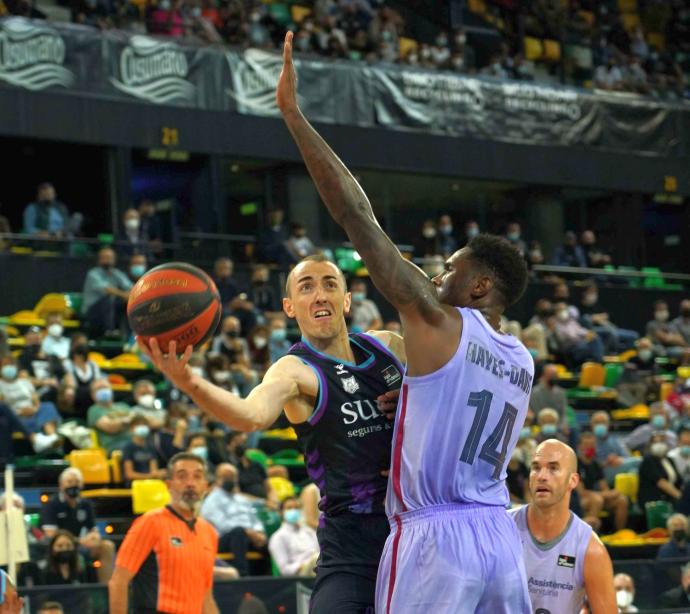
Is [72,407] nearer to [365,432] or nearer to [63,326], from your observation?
[63,326]

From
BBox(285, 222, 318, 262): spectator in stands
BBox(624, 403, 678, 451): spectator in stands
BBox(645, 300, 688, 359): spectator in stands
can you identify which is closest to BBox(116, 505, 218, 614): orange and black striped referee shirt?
BBox(624, 403, 678, 451): spectator in stands

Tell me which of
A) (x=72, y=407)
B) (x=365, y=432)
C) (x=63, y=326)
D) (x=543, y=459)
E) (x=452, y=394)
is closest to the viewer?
(x=452, y=394)

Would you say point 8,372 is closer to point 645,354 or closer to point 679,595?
point 679,595

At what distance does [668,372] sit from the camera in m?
24.4

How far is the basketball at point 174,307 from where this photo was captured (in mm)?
4879

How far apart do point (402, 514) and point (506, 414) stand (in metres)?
0.53

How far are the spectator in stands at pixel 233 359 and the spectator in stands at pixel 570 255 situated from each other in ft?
30.8

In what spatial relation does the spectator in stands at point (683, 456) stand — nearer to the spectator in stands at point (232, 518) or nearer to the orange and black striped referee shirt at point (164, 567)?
the spectator in stands at point (232, 518)

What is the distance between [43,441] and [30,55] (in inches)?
317

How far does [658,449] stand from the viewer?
60.2 ft

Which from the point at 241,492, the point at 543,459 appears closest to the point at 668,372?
the point at 241,492

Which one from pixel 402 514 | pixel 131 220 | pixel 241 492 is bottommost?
pixel 241 492

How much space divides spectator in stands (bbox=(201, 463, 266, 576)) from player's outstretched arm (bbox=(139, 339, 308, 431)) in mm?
8140

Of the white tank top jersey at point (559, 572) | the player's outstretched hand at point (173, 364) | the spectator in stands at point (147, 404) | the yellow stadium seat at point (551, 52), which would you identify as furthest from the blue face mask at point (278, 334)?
the player's outstretched hand at point (173, 364)
